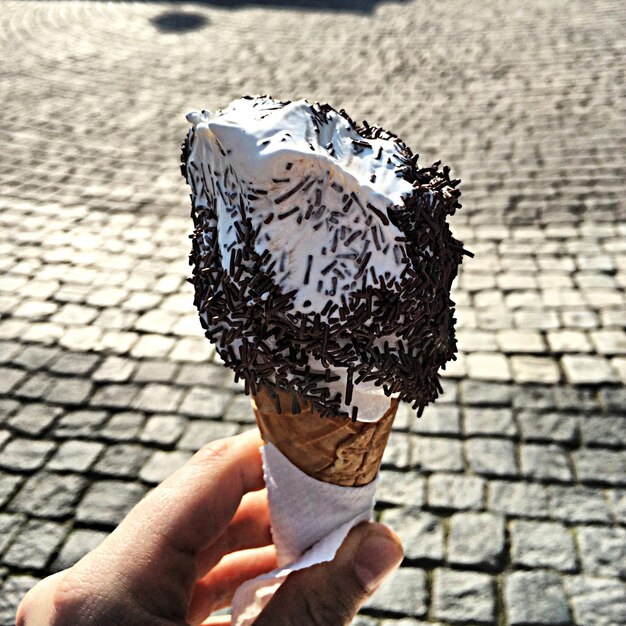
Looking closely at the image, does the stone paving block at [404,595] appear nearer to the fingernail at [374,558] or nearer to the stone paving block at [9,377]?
the fingernail at [374,558]

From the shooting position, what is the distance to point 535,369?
4.82m

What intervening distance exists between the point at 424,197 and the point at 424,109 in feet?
23.3

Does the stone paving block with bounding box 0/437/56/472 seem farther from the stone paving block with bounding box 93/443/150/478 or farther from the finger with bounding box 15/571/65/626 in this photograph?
the finger with bounding box 15/571/65/626

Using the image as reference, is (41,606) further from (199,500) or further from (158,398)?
(158,398)

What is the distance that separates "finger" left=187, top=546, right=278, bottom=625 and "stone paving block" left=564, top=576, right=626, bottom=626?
1.49 m

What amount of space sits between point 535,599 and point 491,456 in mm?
943

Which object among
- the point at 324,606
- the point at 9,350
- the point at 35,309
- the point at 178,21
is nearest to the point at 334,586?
the point at 324,606

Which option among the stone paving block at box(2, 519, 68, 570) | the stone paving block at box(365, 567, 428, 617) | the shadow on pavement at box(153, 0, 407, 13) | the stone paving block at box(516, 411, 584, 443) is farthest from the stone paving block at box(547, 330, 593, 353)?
the shadow on pavement at box(153, 0, 407, 13)

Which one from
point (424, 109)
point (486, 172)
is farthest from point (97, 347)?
point (424, 109)

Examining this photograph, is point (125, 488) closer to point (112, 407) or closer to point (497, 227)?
point (112, 407)

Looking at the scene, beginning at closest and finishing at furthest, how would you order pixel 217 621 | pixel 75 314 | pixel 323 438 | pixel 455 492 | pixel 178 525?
pixel 323 438
pixel 178 525
pixel 217 621
pixel 455 492
pixel 75 314

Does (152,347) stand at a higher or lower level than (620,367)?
lower

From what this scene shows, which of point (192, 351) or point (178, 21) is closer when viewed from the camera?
point (192, 351)

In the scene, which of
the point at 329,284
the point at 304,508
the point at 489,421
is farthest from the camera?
the point at 489,421
